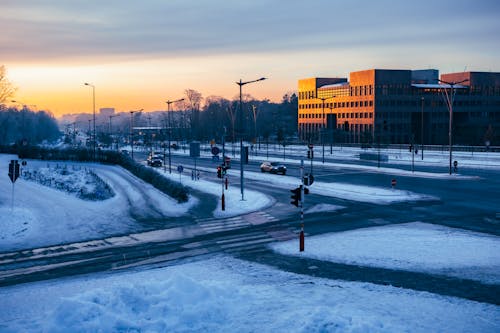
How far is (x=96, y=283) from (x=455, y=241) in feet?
47.8

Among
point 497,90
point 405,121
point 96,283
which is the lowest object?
point 96,283

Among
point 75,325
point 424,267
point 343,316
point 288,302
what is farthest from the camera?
point 424,267

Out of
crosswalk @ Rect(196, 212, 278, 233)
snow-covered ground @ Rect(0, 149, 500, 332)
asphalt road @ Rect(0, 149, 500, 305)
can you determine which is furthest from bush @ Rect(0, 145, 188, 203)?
snow-covered ground @ Rect(0, 149, 500, 332)

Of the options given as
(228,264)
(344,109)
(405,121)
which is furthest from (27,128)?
(228,264)

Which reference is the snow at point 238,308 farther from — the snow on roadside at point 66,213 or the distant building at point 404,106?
the distant building at point 404,106

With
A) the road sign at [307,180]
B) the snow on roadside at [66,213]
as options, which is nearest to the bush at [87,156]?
the snow on roadside at [66,213]

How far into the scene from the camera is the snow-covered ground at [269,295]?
1091 cm

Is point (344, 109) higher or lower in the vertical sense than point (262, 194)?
higher

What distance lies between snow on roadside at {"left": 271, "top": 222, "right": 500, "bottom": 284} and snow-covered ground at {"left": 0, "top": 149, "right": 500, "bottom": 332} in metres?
0.04

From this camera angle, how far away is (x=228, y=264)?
17469 mm

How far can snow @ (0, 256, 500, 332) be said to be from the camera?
10742mm

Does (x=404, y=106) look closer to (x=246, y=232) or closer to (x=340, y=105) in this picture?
(x=340, y=105)

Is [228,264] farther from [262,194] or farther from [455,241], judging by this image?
[262,194]

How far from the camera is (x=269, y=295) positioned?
44.4 feet
